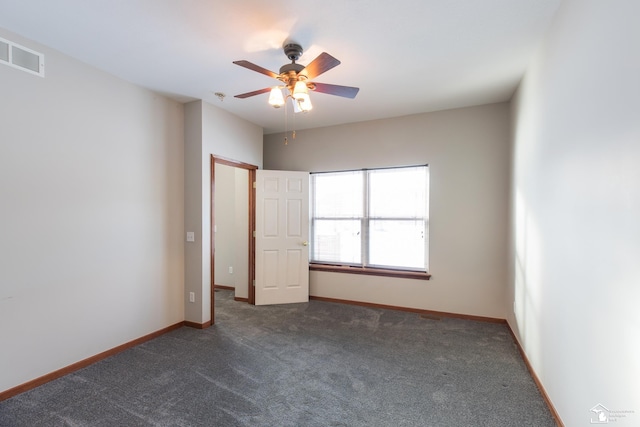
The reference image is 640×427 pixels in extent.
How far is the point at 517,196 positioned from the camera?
307 cm

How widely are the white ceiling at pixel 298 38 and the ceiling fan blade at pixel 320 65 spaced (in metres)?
0.32

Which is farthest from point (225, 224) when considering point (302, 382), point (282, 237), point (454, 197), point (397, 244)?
point (454, 197)

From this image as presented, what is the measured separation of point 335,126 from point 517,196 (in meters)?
2.66

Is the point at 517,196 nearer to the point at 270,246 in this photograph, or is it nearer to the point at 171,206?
the point at 270,246

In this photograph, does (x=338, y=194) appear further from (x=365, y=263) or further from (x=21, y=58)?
(x=21, y=58)

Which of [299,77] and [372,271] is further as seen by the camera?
[372,271]

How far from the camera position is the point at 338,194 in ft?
15.1

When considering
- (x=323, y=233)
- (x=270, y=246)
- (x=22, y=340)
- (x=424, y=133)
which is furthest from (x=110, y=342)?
(x=424, y=133)

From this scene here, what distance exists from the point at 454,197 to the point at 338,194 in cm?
170

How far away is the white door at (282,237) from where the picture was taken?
4.42 m

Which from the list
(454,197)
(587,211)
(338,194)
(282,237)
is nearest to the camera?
(587,211)

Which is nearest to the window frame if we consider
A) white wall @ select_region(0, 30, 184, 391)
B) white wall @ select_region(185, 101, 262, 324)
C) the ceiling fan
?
white wall @ select_region(185, 101, 262, 324)
